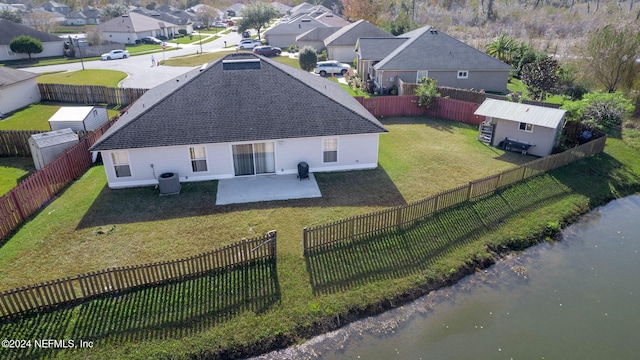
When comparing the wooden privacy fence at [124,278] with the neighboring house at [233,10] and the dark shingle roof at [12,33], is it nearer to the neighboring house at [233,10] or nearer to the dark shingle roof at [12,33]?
the dark shingle roof at [12,33]

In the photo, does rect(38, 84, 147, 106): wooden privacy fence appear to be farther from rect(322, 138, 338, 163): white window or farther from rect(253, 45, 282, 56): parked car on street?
rect(253, 45, 282, 56): parked car on street

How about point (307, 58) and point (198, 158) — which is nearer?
point (198, 158)

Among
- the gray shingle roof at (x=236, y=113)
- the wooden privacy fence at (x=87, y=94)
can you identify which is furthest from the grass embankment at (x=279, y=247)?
the wooden privacy fence at (x=87, y=94)

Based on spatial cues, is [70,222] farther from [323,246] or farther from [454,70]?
[454,70]

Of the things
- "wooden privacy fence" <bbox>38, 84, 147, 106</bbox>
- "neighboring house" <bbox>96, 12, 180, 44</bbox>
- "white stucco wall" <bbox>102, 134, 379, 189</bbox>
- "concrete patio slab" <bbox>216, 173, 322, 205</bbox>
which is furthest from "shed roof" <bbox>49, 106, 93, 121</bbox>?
"neighboring house" <bbox>96, 12, 180, 44</bbox>

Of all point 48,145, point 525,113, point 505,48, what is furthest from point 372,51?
point 48,145

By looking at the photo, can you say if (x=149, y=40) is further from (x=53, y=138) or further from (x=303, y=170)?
(x=303, y=170)
